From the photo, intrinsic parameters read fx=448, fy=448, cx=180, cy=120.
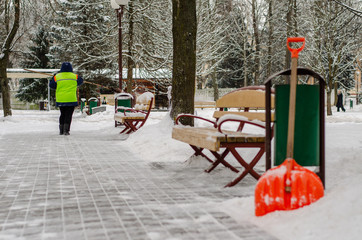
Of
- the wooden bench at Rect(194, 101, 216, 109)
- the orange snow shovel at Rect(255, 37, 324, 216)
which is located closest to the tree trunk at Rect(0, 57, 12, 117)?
the wooden bench at Rect(194, 101, 216, 109)

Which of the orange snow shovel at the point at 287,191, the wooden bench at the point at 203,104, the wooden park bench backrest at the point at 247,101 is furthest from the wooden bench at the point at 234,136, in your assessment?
the wooden bench at the point at 203,104

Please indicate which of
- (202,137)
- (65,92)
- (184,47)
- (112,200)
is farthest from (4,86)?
(112,200)

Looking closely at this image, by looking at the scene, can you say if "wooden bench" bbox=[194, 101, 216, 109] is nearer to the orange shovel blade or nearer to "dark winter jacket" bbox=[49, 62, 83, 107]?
"dark winter jacket" bbox=[49, 62, 83, 107]

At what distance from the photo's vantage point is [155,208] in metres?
3.83

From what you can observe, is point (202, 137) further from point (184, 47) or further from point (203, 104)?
point (203, 104)

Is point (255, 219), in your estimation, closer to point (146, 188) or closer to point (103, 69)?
point (146, 188)

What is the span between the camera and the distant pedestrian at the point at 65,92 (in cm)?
1131

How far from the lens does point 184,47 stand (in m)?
8.45

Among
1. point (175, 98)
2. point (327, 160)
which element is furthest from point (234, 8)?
point (327, 160)

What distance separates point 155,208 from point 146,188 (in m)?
0.96

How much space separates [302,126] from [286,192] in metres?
0.79

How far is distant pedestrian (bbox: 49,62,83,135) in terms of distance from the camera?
11.3m

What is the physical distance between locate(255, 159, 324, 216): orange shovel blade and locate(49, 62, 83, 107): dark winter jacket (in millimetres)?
8694

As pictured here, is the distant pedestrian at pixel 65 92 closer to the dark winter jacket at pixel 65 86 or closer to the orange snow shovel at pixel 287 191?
the dark winter jacket at pixel 65 86
